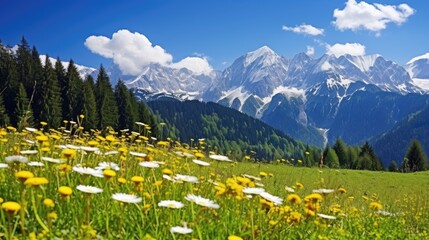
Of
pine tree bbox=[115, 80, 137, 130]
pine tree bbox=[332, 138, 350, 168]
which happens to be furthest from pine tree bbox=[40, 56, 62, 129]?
pine tree bbox=[332, 138, 350, 168]

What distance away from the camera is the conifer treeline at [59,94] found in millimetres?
60438

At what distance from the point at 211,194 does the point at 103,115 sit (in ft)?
204

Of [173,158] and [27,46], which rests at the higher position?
[27,46]

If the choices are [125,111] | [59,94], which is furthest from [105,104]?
[125,111]

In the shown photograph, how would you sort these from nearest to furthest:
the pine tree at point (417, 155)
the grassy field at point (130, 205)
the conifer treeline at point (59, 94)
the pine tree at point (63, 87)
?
the grassy field at point (130, 205), the conifer treeline at point (59, 94), the pine tree at point (63, 87), the pine tree at point (417, 155)

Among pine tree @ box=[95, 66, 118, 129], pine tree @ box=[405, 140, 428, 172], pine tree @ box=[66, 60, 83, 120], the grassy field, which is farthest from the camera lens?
pine tree @ box=[405, 140, 428, 172]

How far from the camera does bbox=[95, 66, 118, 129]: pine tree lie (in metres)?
65.4

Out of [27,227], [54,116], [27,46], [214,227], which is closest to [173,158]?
[214,227]

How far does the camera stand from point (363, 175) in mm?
37406

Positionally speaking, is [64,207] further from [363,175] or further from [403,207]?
[363,175]

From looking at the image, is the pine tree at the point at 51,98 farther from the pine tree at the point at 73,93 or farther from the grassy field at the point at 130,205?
the grassy field at the point at 130,205

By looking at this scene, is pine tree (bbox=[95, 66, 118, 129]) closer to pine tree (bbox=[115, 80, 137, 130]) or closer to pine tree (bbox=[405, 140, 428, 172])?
pine tree (bbox=[115, 80, 137, 130])

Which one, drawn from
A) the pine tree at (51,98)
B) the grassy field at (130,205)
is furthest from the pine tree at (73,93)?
the grassy field at (130,205)

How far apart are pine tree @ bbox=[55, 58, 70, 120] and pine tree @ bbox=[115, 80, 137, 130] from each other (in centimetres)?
904
